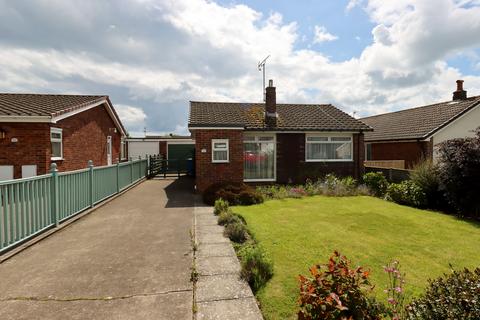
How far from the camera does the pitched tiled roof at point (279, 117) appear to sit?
42.2ft

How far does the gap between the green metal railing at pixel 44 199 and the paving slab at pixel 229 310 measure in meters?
4.17

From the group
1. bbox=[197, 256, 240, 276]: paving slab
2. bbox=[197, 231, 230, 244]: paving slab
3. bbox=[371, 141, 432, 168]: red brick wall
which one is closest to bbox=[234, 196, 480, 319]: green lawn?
bbox=[197, 256, 240, 276]: paving slab

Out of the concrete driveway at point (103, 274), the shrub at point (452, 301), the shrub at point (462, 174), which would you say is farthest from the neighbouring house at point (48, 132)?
the shrub at point (462, 174)

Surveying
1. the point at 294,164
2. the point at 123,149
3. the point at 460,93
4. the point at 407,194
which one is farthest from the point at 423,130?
the point at 123,149

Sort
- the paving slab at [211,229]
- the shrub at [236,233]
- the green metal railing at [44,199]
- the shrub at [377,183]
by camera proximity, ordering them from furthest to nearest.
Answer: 1. the shrub at [377,183]
2. the paving slab at [211,229]
3. the shrub at [236,233]
4. the green metal railing at [44,199]

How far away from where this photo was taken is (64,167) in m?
12.5

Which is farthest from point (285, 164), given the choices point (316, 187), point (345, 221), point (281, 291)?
point (281, 291)

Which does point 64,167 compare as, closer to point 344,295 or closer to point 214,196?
point 214,196

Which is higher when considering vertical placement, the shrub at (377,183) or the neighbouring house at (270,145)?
the neighbouring house at (270,145)

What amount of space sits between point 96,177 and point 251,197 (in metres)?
5.53

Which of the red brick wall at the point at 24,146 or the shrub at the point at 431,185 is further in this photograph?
the red brick wall at the point at 24,146

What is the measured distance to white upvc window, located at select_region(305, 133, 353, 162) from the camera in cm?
1391

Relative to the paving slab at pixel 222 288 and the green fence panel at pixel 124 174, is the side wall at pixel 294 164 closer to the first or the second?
the green fence panel at pixel 124 174

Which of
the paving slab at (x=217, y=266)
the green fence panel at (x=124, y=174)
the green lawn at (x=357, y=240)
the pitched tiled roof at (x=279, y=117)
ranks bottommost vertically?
the green lawn at (x=357, y=240)
